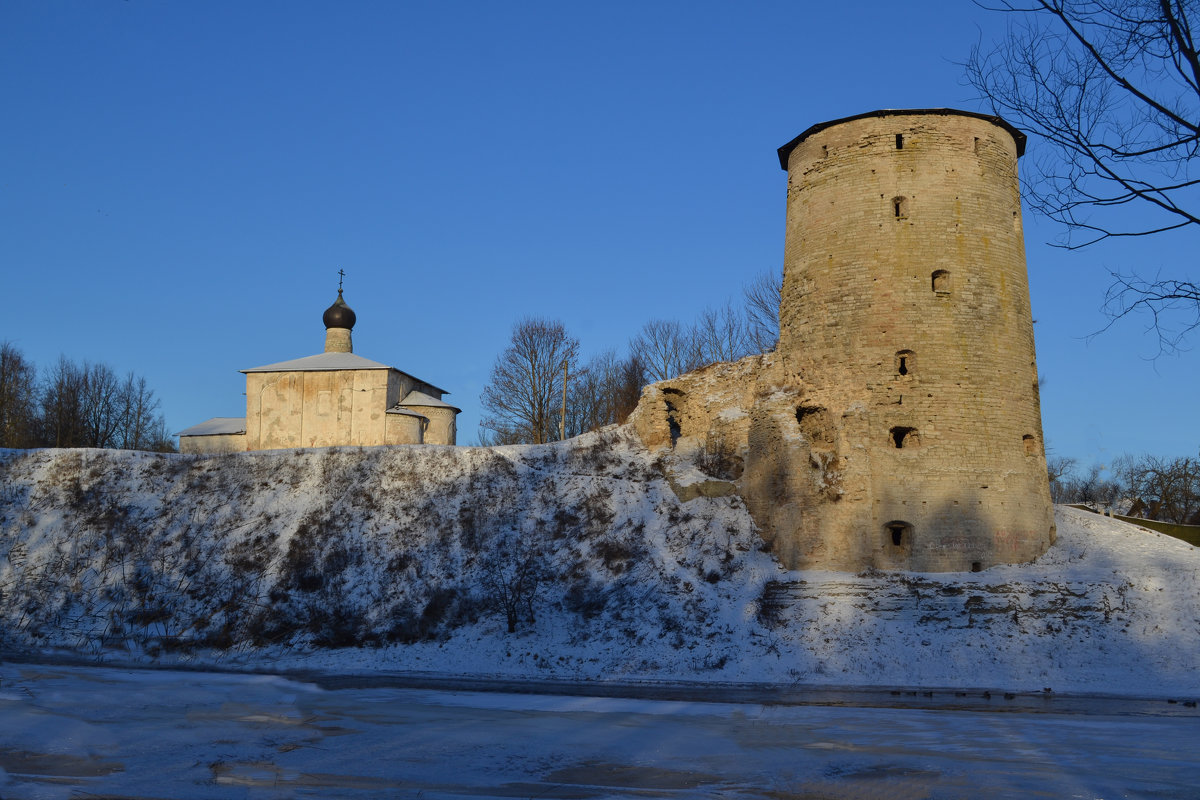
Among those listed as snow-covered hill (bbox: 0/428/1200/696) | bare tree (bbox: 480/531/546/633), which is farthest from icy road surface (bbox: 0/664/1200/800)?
bare tree (bbox: 480/531/546/633)

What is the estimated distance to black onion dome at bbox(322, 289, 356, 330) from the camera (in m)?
42.3

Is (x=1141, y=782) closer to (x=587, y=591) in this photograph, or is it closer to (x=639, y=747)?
(x=639, y=747)

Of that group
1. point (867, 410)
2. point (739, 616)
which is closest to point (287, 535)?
point (739, 616)

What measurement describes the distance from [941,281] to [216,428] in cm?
2988

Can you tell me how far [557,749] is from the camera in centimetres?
984

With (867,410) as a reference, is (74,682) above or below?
below

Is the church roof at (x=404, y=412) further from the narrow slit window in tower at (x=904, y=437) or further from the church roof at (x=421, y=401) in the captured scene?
the narrow slit window in tower at (x=904, y=437)

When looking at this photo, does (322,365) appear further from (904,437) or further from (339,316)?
(904,437)

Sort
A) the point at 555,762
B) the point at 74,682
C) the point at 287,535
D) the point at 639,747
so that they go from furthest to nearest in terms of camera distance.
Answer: the point at 287,535
the point at 74,682
the point at 639,747
the point at 555,762

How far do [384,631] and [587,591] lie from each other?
463 cm

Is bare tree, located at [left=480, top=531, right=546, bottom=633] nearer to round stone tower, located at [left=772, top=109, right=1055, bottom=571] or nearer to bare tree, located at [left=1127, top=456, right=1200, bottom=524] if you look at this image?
round stone tower, located at [left=772, top=109, right=1055, bottom=571]

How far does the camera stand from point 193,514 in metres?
26.0

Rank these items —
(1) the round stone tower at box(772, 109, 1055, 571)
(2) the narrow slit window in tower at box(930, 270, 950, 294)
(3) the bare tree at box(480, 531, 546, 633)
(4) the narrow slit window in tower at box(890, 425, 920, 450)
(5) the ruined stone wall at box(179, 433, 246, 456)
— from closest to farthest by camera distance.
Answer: (1) the round stone tower at box(772, 109, 1055, 571), (3) the bare tree at box(480, 531, 546, 633), (4) the narrow slit window in tower at box(890, 425, 920, 450), (2) the narrow slit window in tower at box(930, 270, 950, 294), (5) the ruined stone wall at box(179, 433, 246, 456)

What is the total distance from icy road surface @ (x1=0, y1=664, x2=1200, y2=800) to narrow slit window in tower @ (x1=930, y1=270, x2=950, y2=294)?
1057 cm
